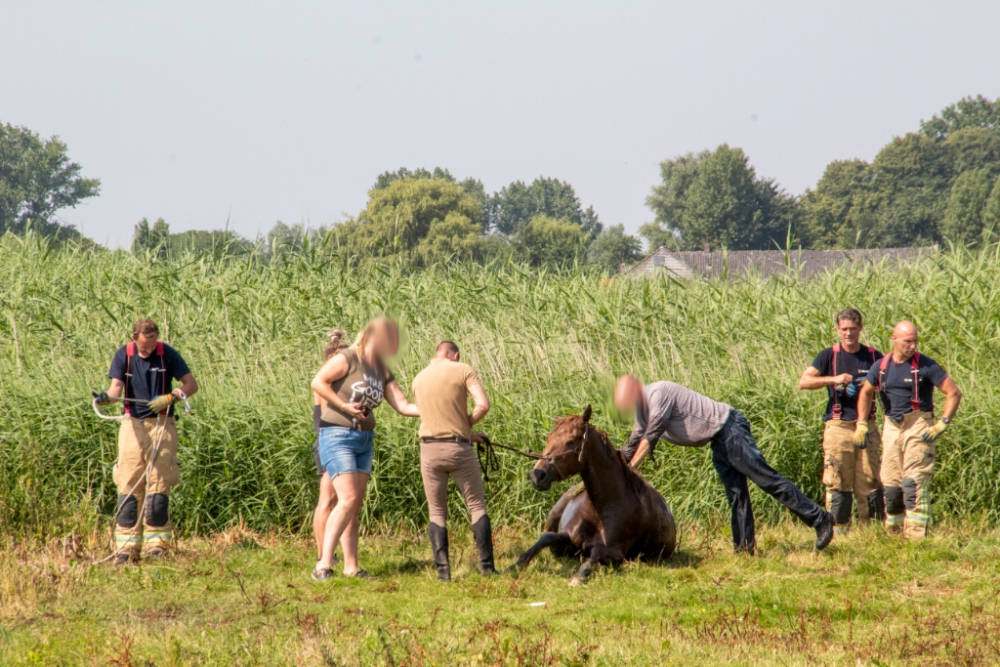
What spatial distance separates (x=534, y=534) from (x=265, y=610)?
3.03 metres

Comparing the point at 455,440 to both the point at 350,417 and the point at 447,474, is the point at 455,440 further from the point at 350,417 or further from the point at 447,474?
the point at 350,417

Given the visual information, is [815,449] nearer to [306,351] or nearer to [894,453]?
[894,453]

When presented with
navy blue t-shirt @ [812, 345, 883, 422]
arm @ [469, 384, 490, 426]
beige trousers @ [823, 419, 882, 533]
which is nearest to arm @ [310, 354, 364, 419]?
arm @ [469, 384, 490, 426]

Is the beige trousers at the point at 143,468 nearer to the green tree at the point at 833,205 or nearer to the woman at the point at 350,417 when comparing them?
the woman at the point at 350,417

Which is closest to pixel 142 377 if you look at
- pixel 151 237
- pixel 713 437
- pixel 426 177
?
pixel 713 437

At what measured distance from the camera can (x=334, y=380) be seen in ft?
21.4

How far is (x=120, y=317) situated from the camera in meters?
11.8

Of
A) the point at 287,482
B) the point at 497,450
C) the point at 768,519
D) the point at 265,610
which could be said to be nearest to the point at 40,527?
the point at 287,482

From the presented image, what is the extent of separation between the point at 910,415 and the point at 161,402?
5.75 m

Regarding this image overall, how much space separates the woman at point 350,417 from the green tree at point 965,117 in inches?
4253

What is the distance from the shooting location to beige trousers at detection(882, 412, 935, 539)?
7.32 meters

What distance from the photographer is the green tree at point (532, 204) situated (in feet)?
410

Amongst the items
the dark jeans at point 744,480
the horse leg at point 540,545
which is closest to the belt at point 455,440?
the horse leg at point 540,545

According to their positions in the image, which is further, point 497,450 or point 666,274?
point 666,274
